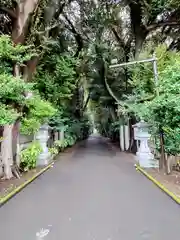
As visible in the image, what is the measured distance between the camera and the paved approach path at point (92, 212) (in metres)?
4.73

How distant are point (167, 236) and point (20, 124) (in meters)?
8.51

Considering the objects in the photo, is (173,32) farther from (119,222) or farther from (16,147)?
(119,222)

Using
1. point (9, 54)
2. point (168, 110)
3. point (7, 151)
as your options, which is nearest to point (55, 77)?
point (7, 151)

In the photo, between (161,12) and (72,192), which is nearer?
(72,192)

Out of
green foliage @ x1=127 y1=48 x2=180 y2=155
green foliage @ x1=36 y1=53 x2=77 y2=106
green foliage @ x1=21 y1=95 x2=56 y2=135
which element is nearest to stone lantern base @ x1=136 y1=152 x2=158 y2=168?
green foliage @ x1=127 y1=48 x2=180 y2=155

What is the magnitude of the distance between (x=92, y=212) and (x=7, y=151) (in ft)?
17.5

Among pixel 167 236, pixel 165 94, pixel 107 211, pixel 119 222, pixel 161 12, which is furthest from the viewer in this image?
pixel 161 12

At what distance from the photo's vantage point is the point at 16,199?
7262mm

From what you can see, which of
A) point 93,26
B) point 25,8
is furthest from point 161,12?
point 25,8

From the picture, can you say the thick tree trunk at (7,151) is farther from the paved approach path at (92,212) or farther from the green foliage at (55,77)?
the green foliage at (55,77)

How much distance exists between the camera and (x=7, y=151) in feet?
34.3

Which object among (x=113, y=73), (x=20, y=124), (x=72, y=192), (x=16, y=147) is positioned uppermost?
(x=113, y=73)

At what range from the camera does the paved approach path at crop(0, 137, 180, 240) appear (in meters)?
4.73

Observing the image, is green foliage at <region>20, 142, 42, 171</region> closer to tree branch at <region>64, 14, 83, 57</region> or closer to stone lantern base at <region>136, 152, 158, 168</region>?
stone lantern base at <region>136, 152, 158, 168</region>
